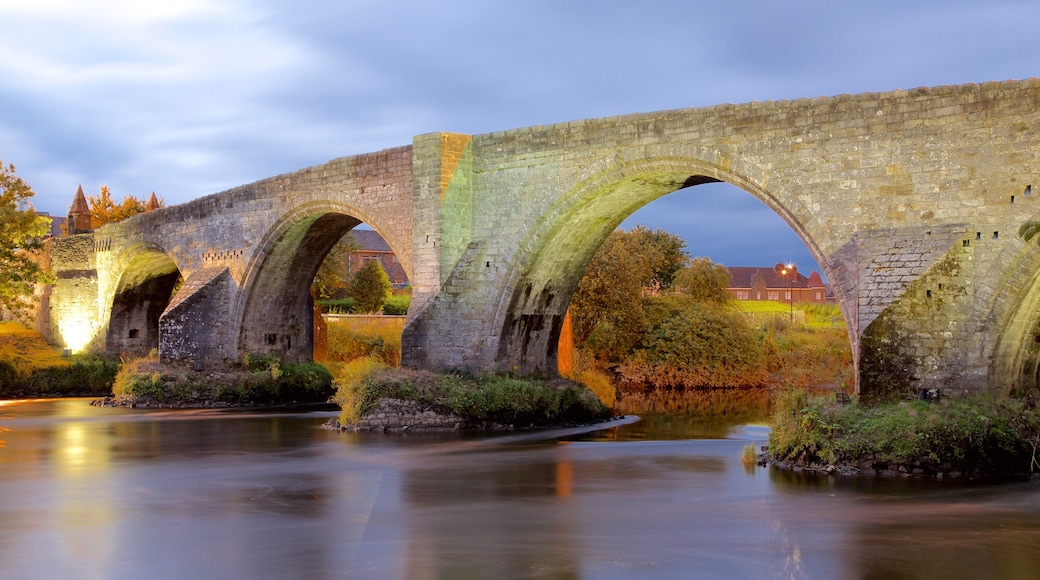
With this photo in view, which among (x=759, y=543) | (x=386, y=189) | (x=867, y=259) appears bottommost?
(x=759, y=543)

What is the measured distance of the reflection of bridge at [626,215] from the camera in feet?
39.9

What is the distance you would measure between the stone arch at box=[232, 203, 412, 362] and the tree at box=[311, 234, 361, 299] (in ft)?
46.3

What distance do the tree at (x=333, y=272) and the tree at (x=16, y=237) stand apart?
42.3ft

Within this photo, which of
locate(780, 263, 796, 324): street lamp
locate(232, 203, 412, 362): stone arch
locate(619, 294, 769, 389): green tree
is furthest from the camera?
locate(780, 263, 796, 324): street lamp

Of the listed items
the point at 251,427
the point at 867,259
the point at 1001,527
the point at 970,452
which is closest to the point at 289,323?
the point at 251,427

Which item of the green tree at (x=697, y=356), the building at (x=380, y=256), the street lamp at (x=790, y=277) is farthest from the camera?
the building at (x=380, y=256)

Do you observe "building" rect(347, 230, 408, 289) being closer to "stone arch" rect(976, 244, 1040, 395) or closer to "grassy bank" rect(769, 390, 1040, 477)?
"stone arch" rect(976, 244, 1040, 395)

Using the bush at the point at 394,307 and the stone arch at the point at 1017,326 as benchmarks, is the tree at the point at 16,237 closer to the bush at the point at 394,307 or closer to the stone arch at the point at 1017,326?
the bush at the point at 394,307

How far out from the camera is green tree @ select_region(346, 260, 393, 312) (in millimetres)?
40406

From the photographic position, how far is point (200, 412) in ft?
70.5

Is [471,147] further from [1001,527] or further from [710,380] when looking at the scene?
[710,380]

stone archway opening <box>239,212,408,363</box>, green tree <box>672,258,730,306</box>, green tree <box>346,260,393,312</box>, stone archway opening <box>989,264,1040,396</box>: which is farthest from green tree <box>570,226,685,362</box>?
stone archway opening <box>989,264,1040,396</box>

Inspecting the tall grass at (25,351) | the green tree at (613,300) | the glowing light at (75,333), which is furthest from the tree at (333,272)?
the green tree at (613,300)

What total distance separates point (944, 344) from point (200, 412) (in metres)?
14.6
